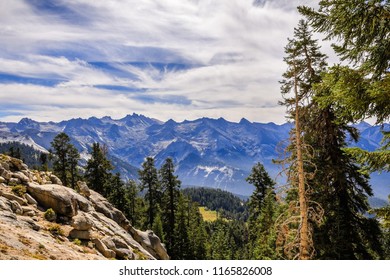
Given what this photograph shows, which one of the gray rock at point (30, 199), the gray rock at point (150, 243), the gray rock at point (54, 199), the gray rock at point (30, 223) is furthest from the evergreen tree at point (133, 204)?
the gray rock at point (30, 223)

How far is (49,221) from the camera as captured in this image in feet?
61.9

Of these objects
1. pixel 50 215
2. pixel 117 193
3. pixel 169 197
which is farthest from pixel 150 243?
pixel 117 193

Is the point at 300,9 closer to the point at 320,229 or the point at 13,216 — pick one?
the point at 320,229

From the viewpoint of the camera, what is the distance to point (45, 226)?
17.7 metres

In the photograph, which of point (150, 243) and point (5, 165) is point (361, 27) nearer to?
point (5, 165)

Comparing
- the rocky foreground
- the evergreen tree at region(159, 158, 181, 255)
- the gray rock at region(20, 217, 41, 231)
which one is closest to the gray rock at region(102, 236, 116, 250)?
the rocky foreground

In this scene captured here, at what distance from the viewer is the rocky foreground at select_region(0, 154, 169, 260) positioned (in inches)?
518

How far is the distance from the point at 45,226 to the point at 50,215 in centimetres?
146

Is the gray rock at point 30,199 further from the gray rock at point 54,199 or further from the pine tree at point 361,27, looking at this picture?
the pine tree at point 361,27

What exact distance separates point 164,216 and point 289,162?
3794 cm

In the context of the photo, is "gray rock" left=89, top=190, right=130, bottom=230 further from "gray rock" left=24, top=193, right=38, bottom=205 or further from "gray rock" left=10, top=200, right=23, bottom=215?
"gray rock" left=10, top=200, right=23, bottom=215

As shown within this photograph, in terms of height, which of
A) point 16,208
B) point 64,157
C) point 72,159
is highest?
point 64,157

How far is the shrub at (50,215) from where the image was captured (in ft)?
62.1
